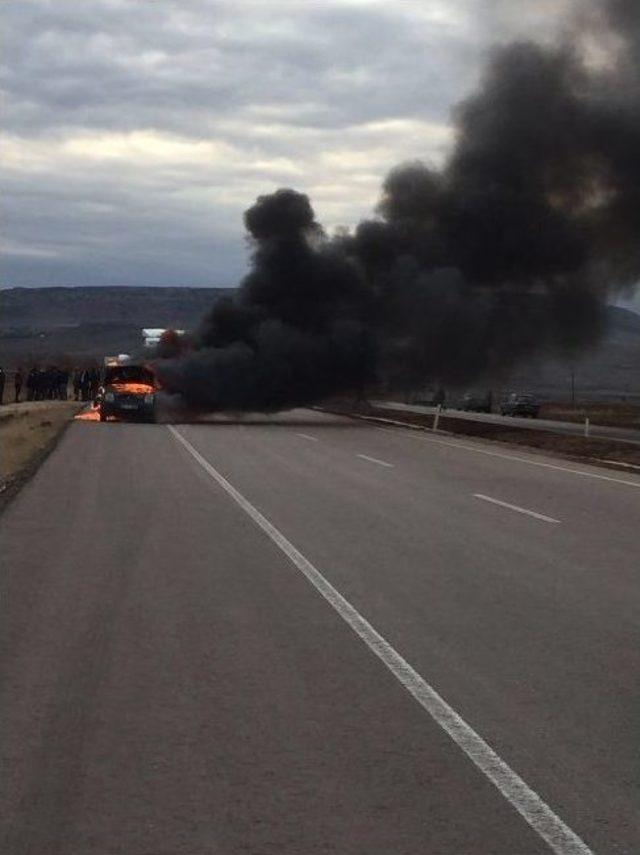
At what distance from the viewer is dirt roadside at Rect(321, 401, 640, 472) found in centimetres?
2686

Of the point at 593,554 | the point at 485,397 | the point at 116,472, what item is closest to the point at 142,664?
the point at 593,554

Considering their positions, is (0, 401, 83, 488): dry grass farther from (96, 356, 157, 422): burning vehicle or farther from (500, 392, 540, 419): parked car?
(500, 392, 540, 419): parked car

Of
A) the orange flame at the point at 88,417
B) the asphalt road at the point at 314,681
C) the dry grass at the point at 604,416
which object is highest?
the dry grass at the point at 604,416

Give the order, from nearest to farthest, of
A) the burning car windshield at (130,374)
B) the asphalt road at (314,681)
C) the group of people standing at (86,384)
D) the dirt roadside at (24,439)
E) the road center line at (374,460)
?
the asphalt road at (314,681) → the dirt roadside at (24,439) → the road center line at (374,460) → the burning car windshield at (130,374) → the group of people standing at (86,384)

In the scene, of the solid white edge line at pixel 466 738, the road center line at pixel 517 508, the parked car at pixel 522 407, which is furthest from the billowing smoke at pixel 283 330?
the solid white edge line at pixel 466 738

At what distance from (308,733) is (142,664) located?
170cm

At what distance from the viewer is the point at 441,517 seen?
1512cm

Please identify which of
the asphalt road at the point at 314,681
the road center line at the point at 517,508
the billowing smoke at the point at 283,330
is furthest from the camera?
the billowing smoke at the point at 283,330

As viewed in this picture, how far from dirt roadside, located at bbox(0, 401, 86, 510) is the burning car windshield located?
6.53ft

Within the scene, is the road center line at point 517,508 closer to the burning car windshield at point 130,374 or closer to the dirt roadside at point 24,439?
the dirt roadside at point 24,439

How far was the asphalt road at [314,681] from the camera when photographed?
4801 millimetres

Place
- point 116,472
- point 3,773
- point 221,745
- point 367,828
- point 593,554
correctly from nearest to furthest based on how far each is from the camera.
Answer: point 367,828, point 3,773, point 221,745, point 593,554, point 116,472

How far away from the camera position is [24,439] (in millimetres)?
30625

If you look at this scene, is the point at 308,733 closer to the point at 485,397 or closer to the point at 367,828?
the point at 367,828
